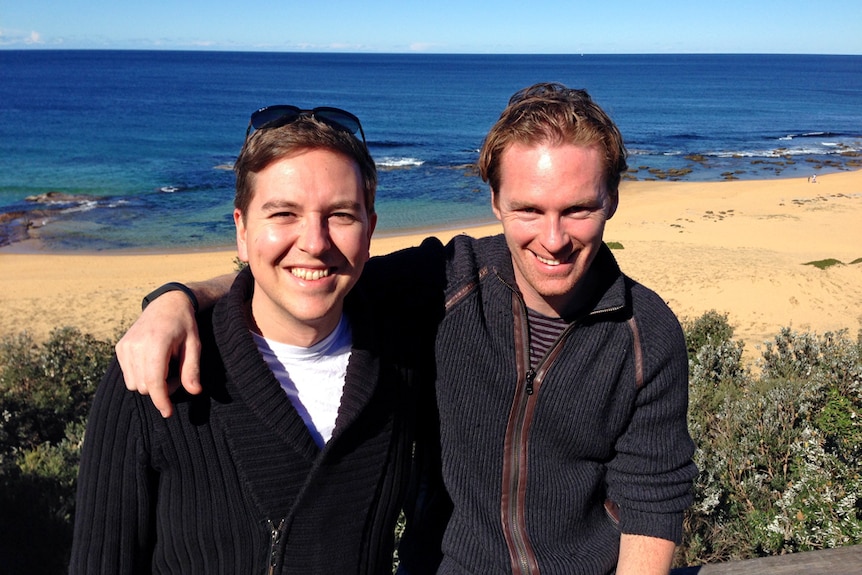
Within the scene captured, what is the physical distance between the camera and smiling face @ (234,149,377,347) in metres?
2.03

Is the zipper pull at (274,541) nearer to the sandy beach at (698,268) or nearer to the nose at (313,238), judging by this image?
the nose at (313,238)

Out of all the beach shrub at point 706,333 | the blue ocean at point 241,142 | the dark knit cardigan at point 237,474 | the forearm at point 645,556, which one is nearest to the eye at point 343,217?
the dark knit cardigan at point 237,474

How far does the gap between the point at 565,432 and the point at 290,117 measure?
1415mm

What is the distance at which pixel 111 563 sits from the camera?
1905 millimetres

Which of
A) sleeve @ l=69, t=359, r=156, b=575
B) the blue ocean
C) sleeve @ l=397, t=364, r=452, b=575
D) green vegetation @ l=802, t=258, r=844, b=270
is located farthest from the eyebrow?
the blue ocean

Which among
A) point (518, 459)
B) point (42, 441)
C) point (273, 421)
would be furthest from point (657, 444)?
point (42, 441)

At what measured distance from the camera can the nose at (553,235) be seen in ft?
7.66

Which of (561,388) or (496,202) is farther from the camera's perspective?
(496,202)

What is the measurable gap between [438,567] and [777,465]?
10.9 ft

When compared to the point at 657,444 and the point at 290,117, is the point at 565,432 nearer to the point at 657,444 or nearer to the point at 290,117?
the point at 657,444

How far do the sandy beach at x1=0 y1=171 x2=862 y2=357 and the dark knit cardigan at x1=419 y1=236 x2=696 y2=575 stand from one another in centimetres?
864

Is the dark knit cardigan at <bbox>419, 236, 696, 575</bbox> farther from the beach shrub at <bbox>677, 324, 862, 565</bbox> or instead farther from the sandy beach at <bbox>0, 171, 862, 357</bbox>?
the sandy beach at <bbox>0, 171, 862, 357</bbox>

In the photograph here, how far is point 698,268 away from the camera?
51.9ft

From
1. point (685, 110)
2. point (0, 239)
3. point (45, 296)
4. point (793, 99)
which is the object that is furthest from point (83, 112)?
point (793, 99)
